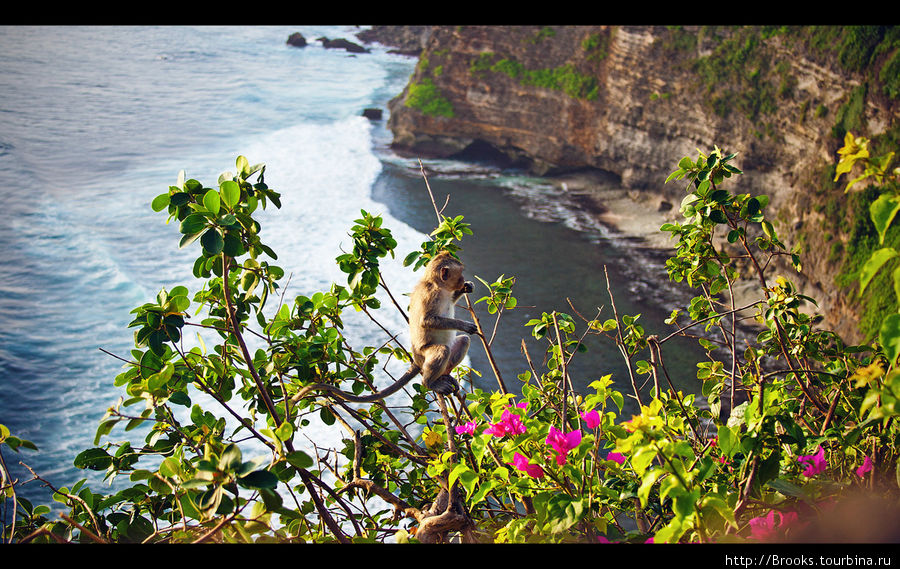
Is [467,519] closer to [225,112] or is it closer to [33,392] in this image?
[33,392]

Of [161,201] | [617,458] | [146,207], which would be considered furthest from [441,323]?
[146,207]

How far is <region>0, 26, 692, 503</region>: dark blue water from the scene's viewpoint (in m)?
10.7

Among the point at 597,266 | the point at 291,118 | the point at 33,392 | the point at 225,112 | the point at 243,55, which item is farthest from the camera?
the point at 243,55

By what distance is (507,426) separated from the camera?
2291mm

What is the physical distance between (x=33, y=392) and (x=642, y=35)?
54.9ft

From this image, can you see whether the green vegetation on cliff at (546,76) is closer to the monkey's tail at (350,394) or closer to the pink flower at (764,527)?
the monkey's tail at (350,394)

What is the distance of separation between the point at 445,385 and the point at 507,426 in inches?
52.7

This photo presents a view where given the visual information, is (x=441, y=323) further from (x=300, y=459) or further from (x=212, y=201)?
(x=300, y=459)

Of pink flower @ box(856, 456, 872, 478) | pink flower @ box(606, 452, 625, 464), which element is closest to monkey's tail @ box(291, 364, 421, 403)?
pink flower @ box(606, 452, 625, 464)

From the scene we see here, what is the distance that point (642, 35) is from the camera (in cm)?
1777

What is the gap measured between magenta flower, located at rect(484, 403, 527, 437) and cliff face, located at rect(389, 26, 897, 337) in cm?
1127

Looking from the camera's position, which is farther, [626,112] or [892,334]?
[626,112]

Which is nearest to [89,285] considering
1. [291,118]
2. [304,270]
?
[304,270]
